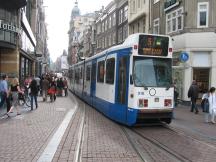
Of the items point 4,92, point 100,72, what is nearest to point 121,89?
point 100,72

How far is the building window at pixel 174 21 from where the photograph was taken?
31.0 meters

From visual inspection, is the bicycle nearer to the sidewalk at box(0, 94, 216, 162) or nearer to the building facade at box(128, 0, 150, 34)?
the sidewalk at box(0, 94, 216, 162)

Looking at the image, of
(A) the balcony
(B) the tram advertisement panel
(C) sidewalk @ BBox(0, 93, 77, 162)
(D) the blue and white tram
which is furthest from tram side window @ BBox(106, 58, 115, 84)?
(A) the balcony

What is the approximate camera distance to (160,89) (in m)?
14.6

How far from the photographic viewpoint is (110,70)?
1680cm

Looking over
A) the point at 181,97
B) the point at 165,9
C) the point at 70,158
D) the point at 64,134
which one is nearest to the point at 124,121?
the point at 64,134

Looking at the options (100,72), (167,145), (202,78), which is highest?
(100,72)

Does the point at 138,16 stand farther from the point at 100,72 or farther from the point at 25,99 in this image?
the point at 100,72

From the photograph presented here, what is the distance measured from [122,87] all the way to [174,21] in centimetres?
1837

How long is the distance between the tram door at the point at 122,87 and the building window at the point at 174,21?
16.5 metres

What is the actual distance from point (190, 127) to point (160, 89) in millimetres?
2016

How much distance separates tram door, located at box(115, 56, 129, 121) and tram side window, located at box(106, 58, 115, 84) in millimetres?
800

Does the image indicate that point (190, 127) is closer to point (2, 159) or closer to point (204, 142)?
point (204, 142)

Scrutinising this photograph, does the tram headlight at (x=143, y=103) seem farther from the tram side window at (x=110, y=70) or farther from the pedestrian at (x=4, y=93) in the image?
the pedestrian at (x=4, y=93)
